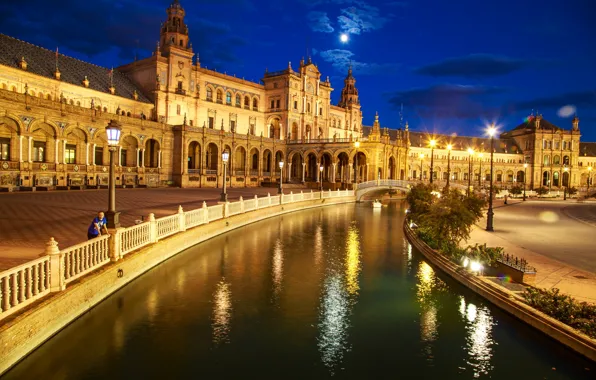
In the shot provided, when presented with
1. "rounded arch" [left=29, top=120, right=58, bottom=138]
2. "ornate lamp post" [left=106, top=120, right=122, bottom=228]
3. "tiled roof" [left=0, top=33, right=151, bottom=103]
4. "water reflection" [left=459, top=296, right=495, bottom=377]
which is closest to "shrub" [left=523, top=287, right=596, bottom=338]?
"water reflection" [left=459, top=296, right=495, bottom=377]

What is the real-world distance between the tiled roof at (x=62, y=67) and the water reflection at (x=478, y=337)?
42.0 metres

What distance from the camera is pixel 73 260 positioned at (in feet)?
30.7

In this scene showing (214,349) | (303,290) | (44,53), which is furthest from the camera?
(44,53)

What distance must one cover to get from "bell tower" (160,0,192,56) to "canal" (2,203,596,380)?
162 ft

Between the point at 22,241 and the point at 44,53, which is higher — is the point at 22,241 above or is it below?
below

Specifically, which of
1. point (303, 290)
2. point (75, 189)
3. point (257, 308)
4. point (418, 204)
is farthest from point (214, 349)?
Answer: point (75, 189)

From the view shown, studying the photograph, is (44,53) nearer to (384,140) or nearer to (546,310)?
(384,140)

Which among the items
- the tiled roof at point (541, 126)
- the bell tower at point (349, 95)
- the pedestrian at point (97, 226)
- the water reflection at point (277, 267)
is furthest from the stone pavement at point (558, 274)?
the tiled roof at point (541, 126)

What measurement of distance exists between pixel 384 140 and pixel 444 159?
39.8 metres

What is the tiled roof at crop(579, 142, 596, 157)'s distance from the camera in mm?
109062

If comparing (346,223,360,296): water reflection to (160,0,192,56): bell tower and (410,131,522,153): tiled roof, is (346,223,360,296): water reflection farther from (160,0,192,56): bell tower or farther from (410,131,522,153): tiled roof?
(410,131,522,153): tiled roof

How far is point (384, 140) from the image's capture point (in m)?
64.6

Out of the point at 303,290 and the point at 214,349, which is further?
the point at 303,290

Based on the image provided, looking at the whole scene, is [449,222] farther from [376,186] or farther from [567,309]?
[376,186]
